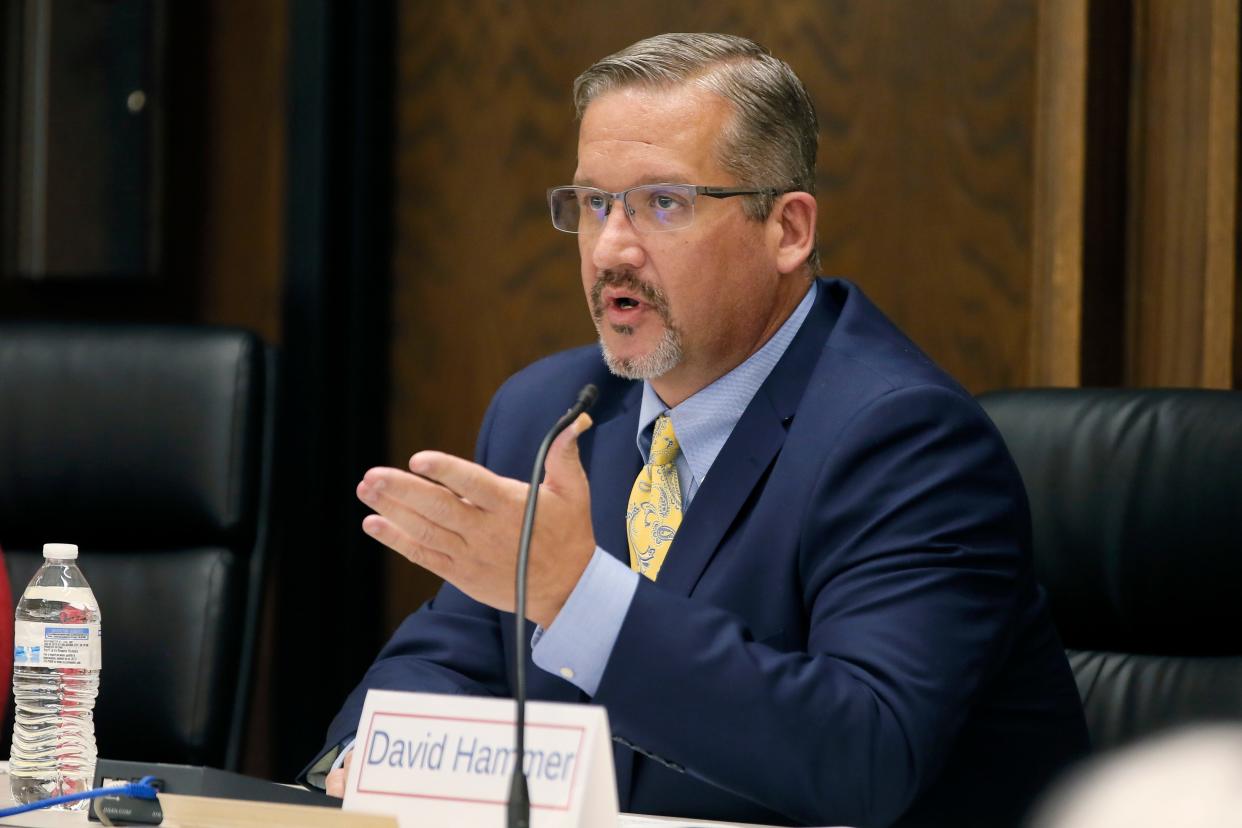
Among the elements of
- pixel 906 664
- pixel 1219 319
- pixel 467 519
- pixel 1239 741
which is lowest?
pixel 1239 741

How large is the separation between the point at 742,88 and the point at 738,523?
0.51 m

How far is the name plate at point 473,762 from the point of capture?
1.14 meters

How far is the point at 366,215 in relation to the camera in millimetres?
3066

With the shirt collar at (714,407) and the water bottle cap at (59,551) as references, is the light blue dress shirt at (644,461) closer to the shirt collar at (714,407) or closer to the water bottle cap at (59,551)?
the shirt collar at (714,407)

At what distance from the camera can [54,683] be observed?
159 centimetres

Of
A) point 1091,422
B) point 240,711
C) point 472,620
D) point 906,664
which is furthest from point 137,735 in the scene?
point 1091,422

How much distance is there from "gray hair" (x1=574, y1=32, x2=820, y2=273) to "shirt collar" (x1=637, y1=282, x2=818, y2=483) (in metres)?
0.15

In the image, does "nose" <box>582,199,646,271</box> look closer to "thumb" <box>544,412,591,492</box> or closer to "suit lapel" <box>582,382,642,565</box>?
"suit lapel" <box>582,382,642,565</box>

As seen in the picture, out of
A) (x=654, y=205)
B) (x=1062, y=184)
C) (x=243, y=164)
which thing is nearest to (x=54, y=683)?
(x=654, y=205)

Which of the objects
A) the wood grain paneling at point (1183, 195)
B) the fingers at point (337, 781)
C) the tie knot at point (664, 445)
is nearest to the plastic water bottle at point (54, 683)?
the fingers at point (337, 781)

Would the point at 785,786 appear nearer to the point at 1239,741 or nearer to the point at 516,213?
the point at 1239,741

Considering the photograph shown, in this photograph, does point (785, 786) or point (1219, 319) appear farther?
point (1219, 319)

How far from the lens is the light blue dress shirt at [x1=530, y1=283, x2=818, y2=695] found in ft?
4.51

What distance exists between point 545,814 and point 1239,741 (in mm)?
920
